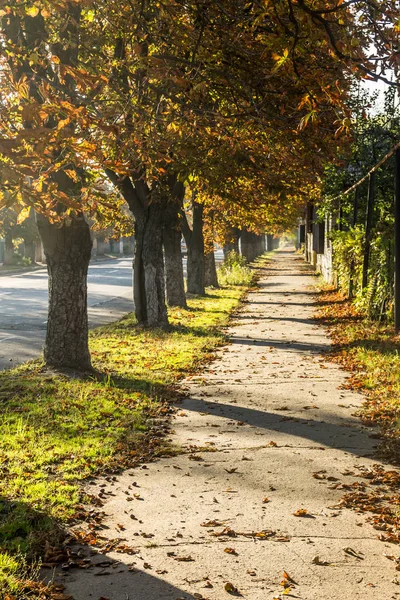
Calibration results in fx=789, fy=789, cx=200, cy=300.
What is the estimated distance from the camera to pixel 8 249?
58656 millimetres

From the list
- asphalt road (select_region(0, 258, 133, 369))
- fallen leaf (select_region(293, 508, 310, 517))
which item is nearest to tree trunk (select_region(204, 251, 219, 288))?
asphalt road (select_region(0, 258, 133, 369))

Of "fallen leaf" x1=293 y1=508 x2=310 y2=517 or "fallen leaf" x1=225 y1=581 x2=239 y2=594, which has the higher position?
"fallen leaf" x1=225 y1=581 x2=239 y2=594

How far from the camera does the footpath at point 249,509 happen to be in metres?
4.57

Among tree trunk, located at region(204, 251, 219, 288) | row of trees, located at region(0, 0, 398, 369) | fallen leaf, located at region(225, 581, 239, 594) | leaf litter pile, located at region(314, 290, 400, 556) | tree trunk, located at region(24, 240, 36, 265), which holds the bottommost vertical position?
leaf litter pile, located at region(314, 290, 400, 556)

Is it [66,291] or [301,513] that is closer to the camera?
[301,513]

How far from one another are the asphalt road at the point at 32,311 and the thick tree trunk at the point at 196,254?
95.8 inches

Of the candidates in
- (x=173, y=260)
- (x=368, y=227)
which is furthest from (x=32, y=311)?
(x=368, y=227)

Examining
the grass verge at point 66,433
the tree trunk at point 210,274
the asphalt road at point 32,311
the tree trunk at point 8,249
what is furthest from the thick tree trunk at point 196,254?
the tree trunk at point 8,249

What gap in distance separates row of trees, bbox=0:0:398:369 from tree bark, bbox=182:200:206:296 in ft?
25.4

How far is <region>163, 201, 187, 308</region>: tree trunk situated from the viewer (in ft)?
72.4

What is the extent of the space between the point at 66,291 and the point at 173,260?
439 inches

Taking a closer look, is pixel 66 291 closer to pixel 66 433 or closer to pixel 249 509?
pixel 66 433

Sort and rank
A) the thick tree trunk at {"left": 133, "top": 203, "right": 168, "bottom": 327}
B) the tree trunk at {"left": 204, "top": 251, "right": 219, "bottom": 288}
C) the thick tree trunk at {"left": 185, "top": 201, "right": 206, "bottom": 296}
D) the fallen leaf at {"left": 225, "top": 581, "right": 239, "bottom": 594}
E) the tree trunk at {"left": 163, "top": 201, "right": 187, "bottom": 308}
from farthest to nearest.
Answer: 1. the tree trunk at {"left": 204, "top": 251, "right": 219, "bottom": 288}
2. the thick tree trunk at {"left": 185, "top": 201, "right": 206, "bottom": 296}
3. the tree trunk at {"left": 163, "top": 201, "right": 187, "bottom": 308}
4. the thick tree trunk at {"left": 133, "top": 203, "right": 168, "bottom": 327}
5. the fallen leaf at {"left": 225, "top": 581, "right": 239, "bottom": 594}

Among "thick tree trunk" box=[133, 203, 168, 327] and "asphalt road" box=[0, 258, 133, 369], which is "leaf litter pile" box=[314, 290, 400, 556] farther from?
"asphalt road" box=[0, 258, 133, 369]
